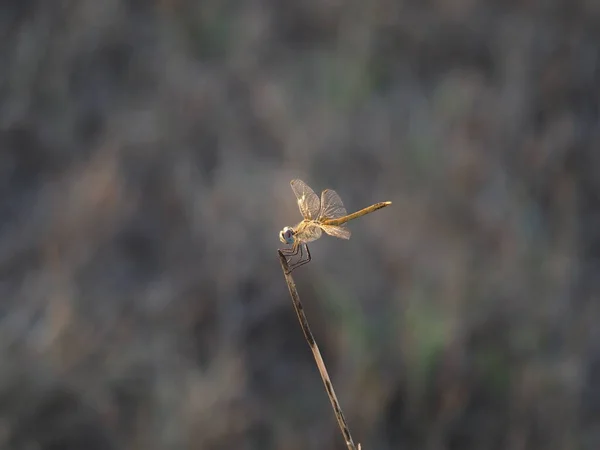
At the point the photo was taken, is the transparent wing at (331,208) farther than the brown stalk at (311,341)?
Yes

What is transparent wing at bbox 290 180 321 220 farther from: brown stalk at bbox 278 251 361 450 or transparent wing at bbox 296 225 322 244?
brown stalk at bbox 278 251 361 450

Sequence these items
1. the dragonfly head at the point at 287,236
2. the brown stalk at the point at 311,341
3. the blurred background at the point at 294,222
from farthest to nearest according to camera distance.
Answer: the blurred background at the point at 294,222 → the dragonfly head at the point at 287,236 → the brown stalk at the point at 311,341

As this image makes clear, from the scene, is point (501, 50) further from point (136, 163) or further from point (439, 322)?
point (136, 163)

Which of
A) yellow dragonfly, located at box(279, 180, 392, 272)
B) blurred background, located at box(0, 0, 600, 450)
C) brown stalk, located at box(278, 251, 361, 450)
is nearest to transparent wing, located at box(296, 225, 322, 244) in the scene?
yellow dragonfly, located at box(279, 180, 392, 272)

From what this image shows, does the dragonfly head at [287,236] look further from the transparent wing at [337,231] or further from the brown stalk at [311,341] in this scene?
the brown stalk at [311,341]

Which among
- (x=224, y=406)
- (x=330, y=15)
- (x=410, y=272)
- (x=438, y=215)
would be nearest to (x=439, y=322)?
(x=410, y=272)

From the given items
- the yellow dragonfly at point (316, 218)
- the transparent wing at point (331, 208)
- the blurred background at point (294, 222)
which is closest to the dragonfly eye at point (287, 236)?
the yellow dragonfly at point (316, 218)

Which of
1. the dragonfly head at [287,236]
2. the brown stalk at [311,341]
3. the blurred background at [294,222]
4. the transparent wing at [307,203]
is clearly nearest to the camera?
the brown stalk at [311,341]

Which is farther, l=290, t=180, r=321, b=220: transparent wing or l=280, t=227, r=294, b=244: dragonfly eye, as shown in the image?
l=290, t=180, r=321, b=220: transparent wing
